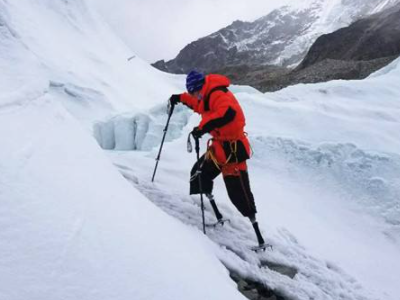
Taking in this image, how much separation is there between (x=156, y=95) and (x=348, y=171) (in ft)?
54.0

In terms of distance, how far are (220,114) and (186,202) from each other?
1309mm

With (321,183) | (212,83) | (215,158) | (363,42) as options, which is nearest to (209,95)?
(212,83)

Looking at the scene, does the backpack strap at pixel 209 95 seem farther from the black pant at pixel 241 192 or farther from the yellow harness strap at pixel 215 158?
the black pant at pixel 241 192

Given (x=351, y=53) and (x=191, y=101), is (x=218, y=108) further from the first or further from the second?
(x=351, y=53)

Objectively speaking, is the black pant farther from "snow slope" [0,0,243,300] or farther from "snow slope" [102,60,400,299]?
"snow slope" [0,0,243,300]

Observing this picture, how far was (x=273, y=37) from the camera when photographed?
416ft

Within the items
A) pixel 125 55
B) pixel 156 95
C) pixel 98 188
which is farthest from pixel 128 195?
pixel 125 55

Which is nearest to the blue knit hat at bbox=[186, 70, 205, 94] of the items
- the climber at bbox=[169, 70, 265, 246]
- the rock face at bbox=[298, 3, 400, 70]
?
the climber at bbox=[169, 70, 265, 246]

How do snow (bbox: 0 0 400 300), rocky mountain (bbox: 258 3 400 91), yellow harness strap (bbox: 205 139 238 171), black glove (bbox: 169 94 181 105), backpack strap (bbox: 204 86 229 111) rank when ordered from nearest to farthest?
snow (bbox: 0 0 400 300), backpack strap (bbox: 204 86 229 111), yellow harness strap (bbox: 205 139 238 171), black glove (bbox: 169 94 181 105), rocky mountain (bbox: 258 3 400 91)

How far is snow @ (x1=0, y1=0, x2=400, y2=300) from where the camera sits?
2406 mm

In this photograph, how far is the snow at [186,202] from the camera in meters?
2.41

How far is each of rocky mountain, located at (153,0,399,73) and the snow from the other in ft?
301

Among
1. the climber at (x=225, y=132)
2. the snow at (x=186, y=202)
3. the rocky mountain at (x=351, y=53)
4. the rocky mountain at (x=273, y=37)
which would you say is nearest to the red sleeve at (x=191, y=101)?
the climber at (x=225, y=132)

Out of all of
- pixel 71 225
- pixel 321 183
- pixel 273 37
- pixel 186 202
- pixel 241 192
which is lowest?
pixel 321 183
